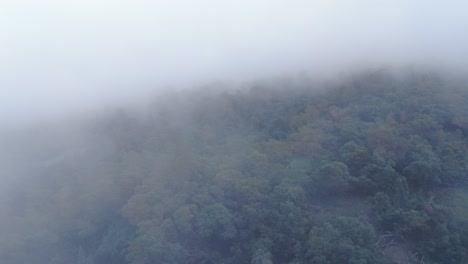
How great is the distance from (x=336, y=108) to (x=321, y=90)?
79.2 inches

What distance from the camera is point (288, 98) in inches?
912

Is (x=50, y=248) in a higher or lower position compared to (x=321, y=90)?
lower

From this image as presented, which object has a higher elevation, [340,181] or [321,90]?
[321,90]

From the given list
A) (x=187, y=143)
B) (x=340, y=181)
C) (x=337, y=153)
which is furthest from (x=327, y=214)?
(x=187, y=143)

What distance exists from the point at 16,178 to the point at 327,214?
10161mm

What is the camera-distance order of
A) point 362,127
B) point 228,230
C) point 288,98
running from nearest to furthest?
point 228,230
point 362,127
point 288,98

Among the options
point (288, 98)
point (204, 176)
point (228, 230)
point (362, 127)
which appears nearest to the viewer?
point (228, 230)

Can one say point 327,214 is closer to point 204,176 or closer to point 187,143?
point 204,176

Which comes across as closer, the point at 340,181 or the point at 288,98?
the point at 340,181

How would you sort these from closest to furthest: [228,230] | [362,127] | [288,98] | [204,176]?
[228,230] → [204,176] → [362,127] → [288,98]

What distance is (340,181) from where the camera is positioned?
18.2 m

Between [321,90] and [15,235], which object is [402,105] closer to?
[321,90]

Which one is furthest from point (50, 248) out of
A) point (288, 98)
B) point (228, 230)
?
point (288, 98)

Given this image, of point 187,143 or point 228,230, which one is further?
point 187,143
